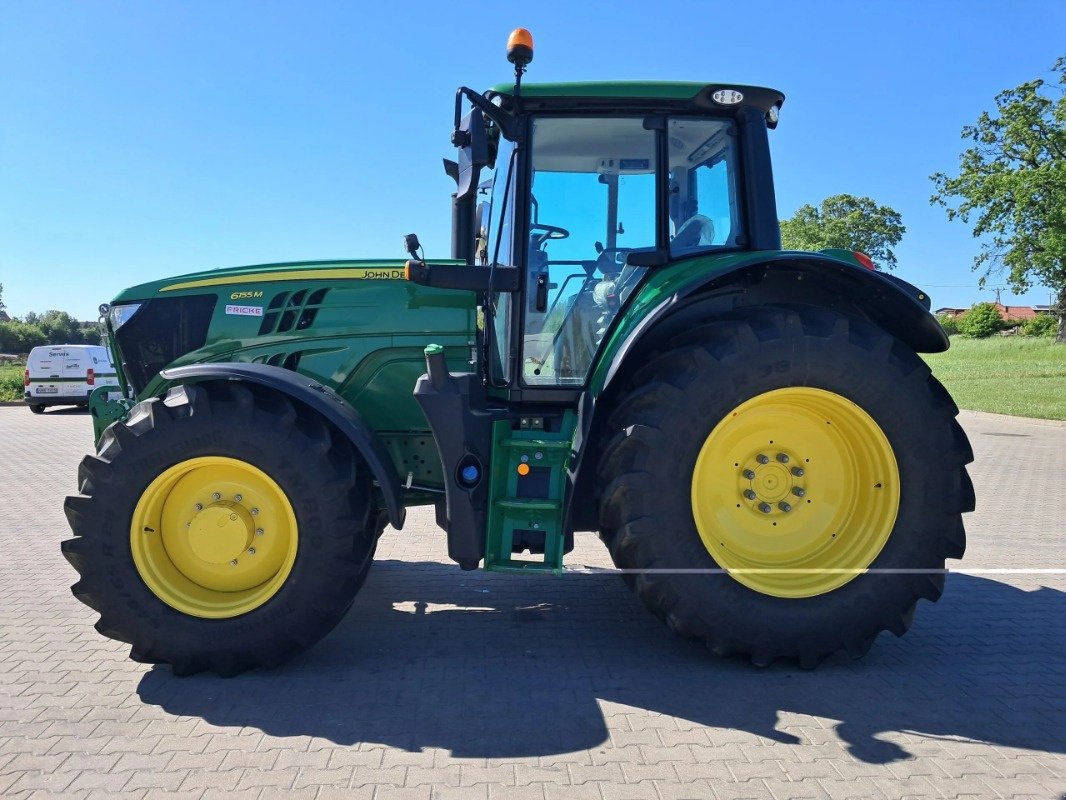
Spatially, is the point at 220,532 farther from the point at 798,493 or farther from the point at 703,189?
the point at 703,189

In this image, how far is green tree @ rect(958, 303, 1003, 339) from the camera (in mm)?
42625

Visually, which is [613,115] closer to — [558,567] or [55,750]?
[558,567]

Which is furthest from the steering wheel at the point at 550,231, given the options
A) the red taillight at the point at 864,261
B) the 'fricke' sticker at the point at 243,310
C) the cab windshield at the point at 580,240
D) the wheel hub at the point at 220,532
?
the wheel hub at the point at 220,532

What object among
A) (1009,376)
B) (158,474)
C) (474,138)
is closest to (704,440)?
(474,138)

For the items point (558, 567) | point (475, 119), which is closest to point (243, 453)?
point (558, 567)

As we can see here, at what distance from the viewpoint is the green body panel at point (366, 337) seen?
12.7ft

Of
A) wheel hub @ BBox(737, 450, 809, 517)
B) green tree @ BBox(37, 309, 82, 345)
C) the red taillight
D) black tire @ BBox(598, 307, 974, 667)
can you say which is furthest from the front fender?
green tree @ BBox(37, 309, 82, 345)

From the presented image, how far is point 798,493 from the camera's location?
345cm

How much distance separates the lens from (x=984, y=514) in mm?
6629

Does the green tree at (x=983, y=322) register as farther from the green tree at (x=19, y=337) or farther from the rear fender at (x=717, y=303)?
the green tree at (x=19, y=337)

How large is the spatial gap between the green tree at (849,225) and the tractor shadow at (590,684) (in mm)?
53891

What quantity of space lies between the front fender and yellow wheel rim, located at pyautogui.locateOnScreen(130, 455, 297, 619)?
0.36 metres

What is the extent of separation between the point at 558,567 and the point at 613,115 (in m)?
2.12

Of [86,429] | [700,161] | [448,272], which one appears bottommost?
[86,429]
